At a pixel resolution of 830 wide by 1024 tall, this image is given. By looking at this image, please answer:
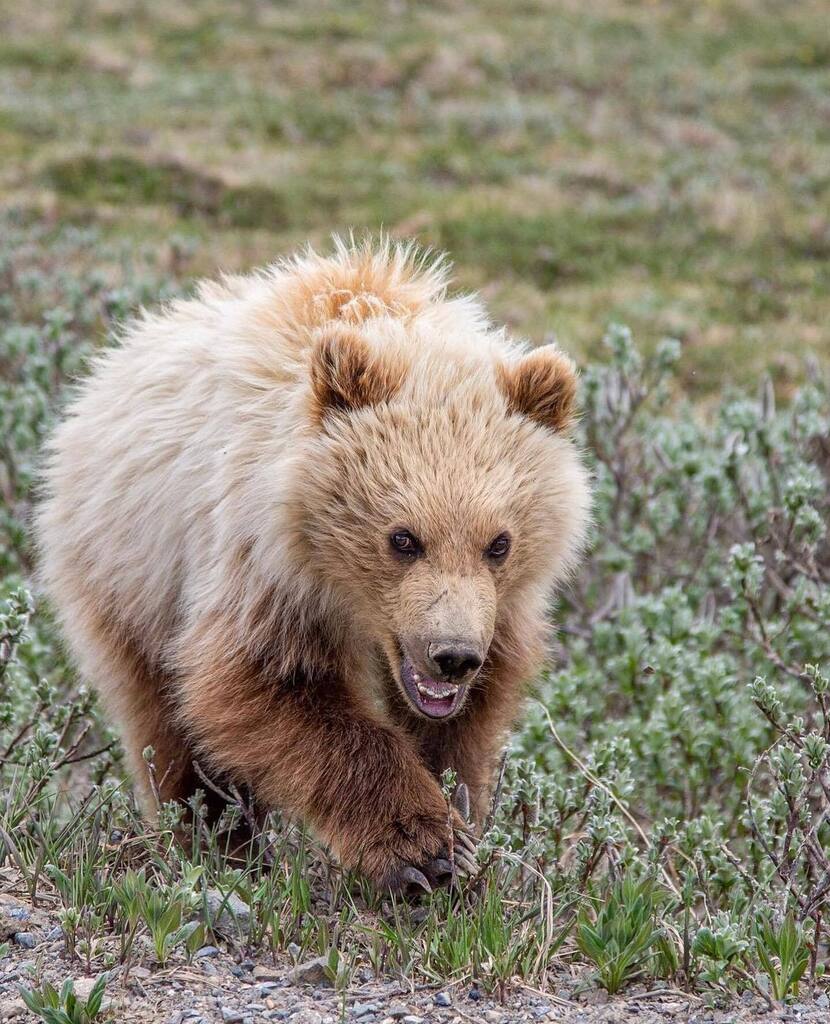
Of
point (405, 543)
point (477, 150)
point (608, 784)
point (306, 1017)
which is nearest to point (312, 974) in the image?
point (306, 1017)

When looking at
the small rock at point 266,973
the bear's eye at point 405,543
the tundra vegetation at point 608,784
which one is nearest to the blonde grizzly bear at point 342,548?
the bear's eye at point 405,543

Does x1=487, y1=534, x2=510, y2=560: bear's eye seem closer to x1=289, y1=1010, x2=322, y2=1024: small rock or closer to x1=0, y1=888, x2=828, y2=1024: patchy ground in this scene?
x1=0, y1=888, x2=828, y2=1024: patchy ground

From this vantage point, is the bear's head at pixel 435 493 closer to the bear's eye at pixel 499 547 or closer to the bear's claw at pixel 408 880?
the bear's eye at pixel 499 547

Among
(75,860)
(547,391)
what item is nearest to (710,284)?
(547,391)

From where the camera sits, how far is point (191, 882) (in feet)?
10.8

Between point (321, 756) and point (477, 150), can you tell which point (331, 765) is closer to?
point (321, 756)

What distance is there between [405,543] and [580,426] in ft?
12.7

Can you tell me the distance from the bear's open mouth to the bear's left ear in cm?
82

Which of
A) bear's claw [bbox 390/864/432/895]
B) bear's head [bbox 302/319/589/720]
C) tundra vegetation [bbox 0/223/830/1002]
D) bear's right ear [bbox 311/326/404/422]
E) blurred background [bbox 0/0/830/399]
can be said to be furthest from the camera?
blurred background [bbox 0/0/830/399]

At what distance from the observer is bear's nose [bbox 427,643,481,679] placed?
11.0ft

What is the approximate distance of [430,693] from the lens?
143 inches

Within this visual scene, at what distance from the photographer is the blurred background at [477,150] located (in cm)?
1223

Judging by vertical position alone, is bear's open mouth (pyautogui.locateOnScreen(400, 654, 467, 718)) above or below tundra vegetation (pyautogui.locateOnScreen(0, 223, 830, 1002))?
above

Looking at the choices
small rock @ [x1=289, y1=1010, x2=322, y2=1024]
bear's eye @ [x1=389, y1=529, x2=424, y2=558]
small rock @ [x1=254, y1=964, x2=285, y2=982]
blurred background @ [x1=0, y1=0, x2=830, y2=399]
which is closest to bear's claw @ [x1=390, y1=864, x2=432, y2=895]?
small rock @ [x1=254, y1=964, x2=285, y2=982]
